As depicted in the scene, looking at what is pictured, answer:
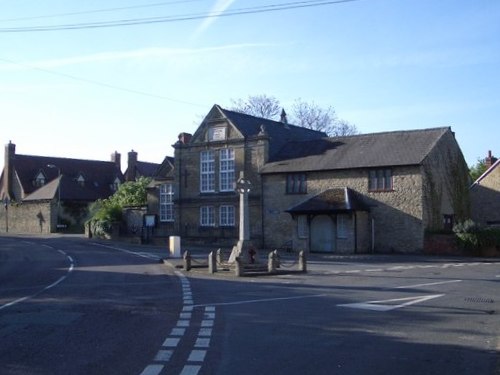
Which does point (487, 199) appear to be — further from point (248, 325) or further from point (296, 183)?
point (248, 325)

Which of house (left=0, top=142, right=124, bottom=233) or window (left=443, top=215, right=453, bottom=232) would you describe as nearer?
window (left=443, top=215, right=453, bottom=232)

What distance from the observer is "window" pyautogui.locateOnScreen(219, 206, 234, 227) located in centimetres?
4719

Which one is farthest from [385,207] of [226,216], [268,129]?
[268,129]

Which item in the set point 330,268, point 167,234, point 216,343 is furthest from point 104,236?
point 216,343

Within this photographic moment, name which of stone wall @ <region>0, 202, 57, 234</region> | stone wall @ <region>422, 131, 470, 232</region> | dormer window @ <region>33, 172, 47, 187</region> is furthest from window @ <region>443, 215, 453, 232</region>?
dormer window @ <region>33, 172, 47, 187</region>

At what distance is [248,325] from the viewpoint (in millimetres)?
11461

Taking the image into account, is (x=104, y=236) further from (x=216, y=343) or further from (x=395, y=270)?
(x=216, y=343)

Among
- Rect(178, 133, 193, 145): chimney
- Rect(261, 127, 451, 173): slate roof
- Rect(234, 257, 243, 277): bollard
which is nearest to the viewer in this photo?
Rect(234, 257, 243, 277): bollard

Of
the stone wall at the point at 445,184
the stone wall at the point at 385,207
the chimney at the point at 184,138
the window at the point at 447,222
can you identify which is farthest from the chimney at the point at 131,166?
the window at the point at 447,222

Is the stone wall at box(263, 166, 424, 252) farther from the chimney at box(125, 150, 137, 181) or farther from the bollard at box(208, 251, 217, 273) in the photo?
the chimney at box(125, 150, 137, 181)

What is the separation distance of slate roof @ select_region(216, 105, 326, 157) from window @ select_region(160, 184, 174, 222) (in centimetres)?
909

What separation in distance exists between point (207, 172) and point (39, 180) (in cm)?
3536

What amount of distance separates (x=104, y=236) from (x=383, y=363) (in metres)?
48.2

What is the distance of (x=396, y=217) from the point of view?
128ft
